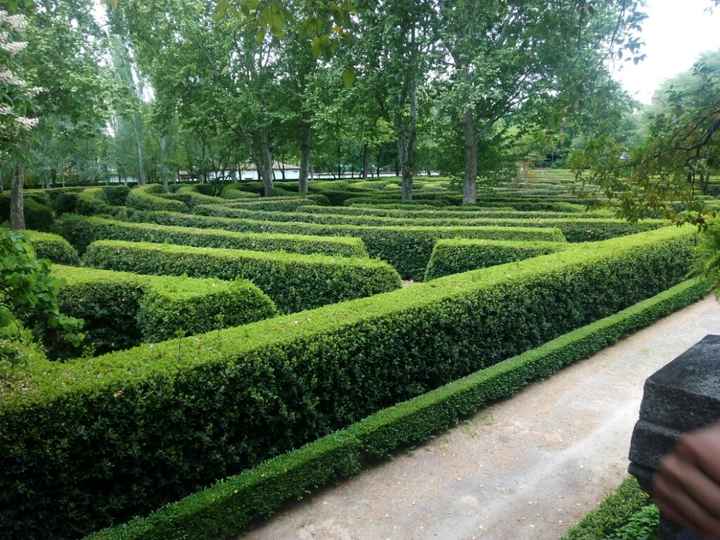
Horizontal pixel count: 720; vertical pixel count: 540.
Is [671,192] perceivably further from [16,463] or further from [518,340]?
[16,463]

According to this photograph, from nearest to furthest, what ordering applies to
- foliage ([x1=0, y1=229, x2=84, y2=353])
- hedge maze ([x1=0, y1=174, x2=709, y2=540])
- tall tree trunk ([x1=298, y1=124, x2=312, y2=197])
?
foliage ([x1=0, y1=229, x2=84, y2=353])
hedge maze ([x1=0, y1=174, x2=709, y2=540])
tall tree trunk ([x1=298, y1=124, x2=312, y2=197])

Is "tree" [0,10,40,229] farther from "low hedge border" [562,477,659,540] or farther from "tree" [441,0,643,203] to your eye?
"tree" [441,0,643,203]

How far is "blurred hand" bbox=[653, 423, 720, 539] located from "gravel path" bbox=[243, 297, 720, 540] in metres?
3.18

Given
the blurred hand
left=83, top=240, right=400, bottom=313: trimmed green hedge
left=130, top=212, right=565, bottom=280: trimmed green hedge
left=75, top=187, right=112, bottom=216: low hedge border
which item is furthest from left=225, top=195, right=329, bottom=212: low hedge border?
the blurred hand

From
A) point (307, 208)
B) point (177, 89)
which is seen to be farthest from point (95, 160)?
point (307, 208)

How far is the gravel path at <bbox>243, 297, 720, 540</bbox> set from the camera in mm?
4047

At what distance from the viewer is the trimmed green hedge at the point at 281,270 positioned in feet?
26.8

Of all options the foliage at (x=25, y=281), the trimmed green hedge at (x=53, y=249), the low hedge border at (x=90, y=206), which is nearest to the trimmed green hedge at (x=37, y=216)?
the low hedge border at (x=90, y=206)

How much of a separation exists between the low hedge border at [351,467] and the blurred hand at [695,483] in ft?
9.73

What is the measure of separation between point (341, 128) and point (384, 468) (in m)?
21.7

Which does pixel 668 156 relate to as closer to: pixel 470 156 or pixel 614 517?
pixel 614 517

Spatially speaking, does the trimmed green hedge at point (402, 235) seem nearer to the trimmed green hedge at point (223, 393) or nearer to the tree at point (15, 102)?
the trimmed green hedge at point (223, 393)

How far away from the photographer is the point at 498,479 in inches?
182

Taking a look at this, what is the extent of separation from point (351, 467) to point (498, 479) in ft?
4.28
